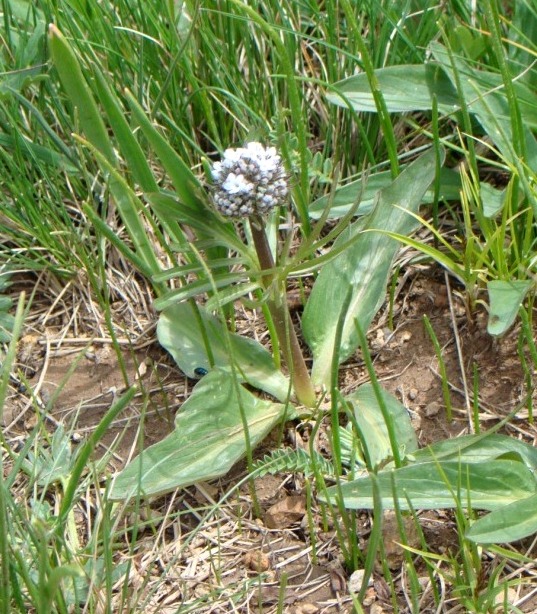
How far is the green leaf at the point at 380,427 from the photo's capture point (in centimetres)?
151

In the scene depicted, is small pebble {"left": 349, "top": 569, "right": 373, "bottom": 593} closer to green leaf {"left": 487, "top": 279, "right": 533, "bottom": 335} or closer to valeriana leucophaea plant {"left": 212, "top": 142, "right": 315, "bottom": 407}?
valeriana leucophaea plant {"left": 212, "top": 142, "right": 315, "bottom": 407}

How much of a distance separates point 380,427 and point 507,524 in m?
0.32

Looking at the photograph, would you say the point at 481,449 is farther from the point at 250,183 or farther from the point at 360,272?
the point at 250,183

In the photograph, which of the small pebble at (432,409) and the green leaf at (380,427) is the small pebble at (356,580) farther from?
the small pebble at (432,409)

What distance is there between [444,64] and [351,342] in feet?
2.12

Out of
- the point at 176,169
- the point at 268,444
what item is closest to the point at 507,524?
the point at 268,444

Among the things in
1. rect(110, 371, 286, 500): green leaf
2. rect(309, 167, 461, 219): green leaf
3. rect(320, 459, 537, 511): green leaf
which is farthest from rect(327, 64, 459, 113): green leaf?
rect(320, 459, 537, 511): green leaf

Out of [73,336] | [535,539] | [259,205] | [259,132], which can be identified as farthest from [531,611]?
[73,336]

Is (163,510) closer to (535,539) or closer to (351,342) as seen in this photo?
(351,342)

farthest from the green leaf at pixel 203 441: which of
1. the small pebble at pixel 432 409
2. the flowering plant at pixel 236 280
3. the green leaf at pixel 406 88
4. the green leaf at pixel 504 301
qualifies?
the green leaf at pixel 406 88

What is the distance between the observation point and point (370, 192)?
1.88 metres

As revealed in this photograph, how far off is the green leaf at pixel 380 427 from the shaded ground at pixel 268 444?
0.11 m

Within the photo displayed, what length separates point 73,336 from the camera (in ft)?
6.25

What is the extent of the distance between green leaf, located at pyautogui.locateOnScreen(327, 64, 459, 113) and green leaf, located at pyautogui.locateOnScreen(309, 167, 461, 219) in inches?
5.6
